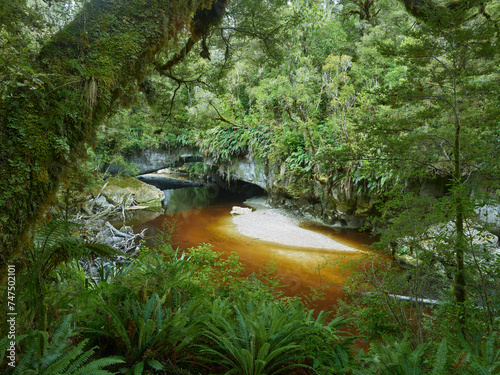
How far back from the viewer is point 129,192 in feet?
46.9

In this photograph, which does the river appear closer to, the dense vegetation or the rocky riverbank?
the rocky riverbank

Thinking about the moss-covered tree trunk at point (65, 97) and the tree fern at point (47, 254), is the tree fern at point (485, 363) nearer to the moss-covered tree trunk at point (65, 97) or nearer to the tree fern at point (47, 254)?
the tree fern at point (47, 254)

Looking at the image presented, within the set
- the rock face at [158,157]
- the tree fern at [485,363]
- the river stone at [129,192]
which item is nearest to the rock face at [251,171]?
the rock face at [158,157]

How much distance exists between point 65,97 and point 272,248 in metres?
8.32

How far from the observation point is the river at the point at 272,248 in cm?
644

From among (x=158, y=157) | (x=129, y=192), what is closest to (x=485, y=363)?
(x=129, y=192)

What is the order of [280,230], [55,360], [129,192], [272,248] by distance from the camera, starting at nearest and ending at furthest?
[55,360], [272,248], [280,230], [129,192]

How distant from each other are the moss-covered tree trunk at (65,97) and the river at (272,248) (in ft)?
9.64

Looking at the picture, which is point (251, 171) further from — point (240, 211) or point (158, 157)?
point (158, 157)

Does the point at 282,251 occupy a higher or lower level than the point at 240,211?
lower

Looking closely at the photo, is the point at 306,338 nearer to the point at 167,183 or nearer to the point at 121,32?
the point at 121,32

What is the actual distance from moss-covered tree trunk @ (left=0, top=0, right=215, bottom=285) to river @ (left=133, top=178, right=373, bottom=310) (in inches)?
116

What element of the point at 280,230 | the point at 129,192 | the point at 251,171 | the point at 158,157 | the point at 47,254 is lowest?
the point at 129,192

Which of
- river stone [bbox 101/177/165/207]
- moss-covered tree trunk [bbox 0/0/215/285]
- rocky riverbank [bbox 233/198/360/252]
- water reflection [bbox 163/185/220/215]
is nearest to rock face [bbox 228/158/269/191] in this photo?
rocky riverbank [bbox 233/198/360/252]
